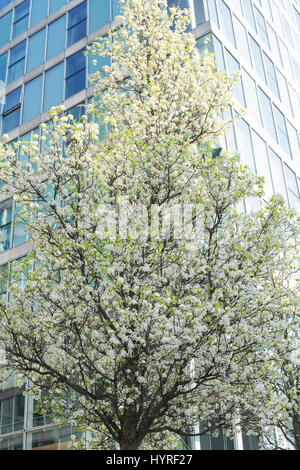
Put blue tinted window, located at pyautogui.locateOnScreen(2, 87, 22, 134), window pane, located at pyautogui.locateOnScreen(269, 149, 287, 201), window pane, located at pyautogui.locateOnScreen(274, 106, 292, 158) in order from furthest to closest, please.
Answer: blue tinted window, located at pyautogui.locateOnScreen(2, 87, 22, 134) → window pane, located at pyautogui.locateOnScreen(274, 106, 292, 158) → window pane, located at pyautogui.locateOnScreen(269, 149, 287, 201)

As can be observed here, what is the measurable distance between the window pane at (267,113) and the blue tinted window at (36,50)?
36.4ft

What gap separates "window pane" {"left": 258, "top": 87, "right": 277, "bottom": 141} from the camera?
74.1 feet

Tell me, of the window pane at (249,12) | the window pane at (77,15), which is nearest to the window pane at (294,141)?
the window pane at (249,12)

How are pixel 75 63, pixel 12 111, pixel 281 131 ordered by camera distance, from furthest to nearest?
pixel 12 111 < pixel 281 131 < pixel 75 63

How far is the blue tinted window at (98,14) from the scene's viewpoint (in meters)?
23.6

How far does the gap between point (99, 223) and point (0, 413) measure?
13.6 meters

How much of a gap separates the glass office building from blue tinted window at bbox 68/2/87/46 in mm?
66

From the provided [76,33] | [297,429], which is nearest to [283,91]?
[76,33]

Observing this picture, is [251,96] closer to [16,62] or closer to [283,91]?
[283,91]

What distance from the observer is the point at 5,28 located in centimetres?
2961

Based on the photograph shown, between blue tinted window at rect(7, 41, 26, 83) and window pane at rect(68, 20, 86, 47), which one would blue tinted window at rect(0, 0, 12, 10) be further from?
window pane at rect(68, 20, 86, 47)

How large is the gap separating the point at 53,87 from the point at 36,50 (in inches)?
142

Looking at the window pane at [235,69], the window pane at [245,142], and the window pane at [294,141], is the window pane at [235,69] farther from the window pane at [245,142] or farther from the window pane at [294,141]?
the window pane at [294,141]

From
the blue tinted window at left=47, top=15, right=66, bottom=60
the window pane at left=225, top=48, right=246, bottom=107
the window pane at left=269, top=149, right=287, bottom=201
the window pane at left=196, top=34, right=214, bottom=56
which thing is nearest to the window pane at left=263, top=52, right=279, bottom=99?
the window pane at left=225, top=48, right=246, bottom=107
